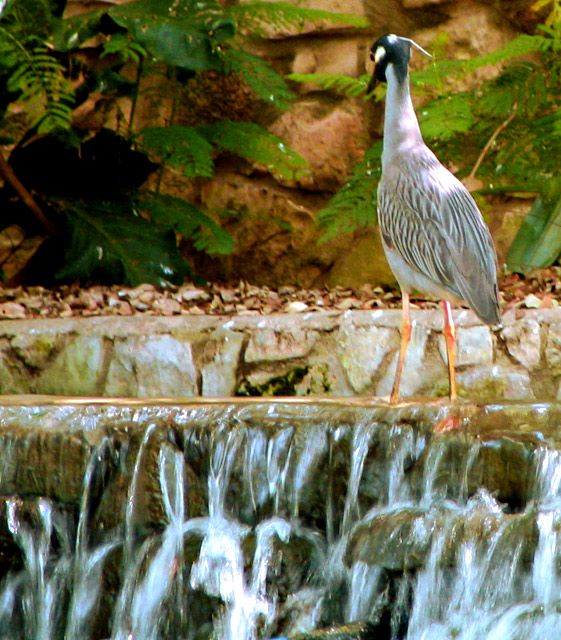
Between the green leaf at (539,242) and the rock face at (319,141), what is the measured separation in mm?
1164

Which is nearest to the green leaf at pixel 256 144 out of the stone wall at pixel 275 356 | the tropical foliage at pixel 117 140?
the tropical foliage at pixel 117 140

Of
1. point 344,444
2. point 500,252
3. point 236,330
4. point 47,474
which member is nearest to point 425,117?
point 500,252

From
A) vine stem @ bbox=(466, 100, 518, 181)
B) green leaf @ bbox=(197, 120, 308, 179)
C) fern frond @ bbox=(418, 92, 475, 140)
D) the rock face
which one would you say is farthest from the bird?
the rock face

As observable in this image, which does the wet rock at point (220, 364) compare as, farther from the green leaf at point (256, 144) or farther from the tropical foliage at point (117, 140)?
the green leaf at point (256, 144)

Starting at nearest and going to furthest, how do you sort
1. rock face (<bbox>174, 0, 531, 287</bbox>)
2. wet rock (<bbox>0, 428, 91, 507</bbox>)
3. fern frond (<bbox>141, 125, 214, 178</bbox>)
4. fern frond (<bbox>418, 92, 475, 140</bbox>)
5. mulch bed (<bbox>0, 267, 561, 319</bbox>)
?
wet rock (<bbox>0, 428, 91, 507</bbox>) → mulch bed (<bbox>0, 267, 561, 319</bbox>) → fern frond (<bbox>418, 92, 475, 140</bbox>) → fern frond (<bbox>141, 125, 214, 178</bbox>) → rock face (<bbox>174, 0, 531, 287</bbox>)

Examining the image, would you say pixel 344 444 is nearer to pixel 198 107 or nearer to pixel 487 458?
pixel 487 458

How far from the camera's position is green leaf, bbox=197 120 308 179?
21.6 feet

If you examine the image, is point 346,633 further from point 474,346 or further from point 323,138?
point 323,138

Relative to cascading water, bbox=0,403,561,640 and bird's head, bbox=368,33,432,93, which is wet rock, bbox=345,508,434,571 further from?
bird's head, bbox=368,33,432,93

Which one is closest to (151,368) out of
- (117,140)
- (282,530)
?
(282,530)

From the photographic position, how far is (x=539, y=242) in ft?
20.4

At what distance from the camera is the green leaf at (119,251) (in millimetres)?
6070

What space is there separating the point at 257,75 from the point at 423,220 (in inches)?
111

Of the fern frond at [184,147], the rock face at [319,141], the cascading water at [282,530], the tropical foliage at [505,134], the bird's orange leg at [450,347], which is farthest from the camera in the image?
the rock face at [319,141]
